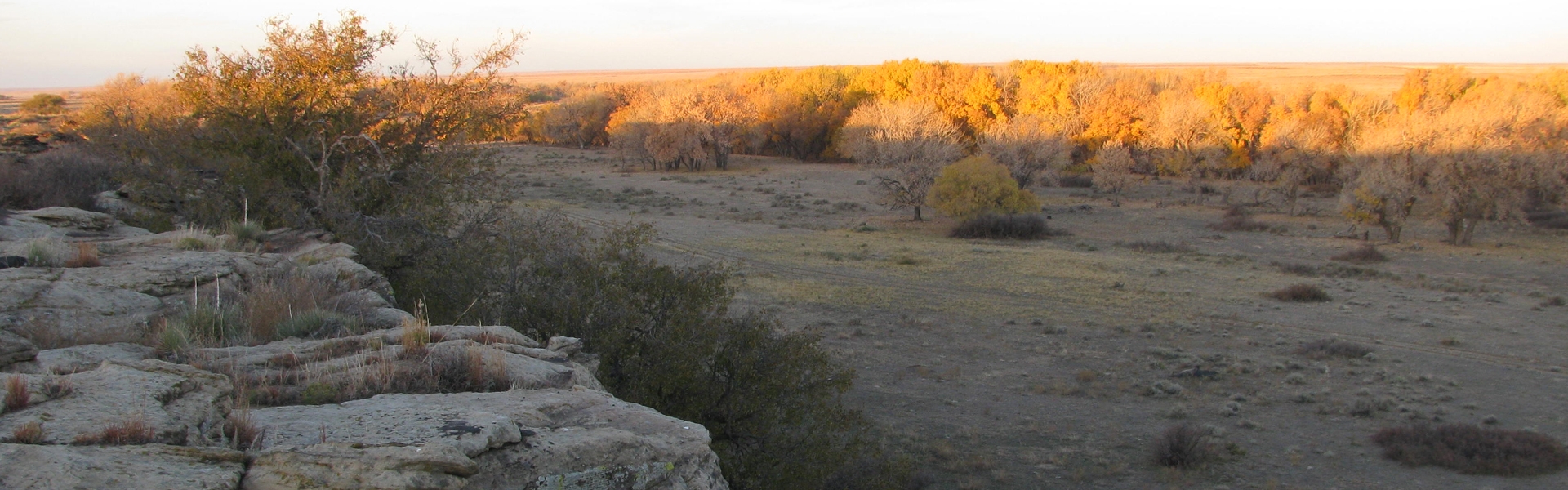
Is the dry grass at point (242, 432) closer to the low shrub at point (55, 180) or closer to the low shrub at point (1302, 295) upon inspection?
the low shrub at point (55, 180)

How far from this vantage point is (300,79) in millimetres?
11477

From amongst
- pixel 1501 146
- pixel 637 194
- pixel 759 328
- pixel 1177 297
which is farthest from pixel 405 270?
pixel 1501 146

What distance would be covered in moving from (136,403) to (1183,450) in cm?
953

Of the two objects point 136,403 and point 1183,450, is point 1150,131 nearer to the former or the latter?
point 1183,450

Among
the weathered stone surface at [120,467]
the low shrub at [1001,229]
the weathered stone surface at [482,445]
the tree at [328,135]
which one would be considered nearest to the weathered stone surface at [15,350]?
the weathered stone surface at [482,445]

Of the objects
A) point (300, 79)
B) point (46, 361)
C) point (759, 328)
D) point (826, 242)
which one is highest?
point (300, 79)

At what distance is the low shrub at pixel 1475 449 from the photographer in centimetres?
933

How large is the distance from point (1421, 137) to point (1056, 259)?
14419 mm

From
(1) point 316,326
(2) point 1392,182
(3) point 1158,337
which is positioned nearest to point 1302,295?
(3) point 1158,337

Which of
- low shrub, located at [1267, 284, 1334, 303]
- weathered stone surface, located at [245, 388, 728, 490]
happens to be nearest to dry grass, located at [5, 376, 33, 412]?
weathered stone surface, located at [245, 388, 728, 490]

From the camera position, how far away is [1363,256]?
24.3 meters

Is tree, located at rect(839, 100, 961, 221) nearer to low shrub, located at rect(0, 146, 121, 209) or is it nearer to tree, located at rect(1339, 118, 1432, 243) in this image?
tree, located at rect(1339, 118, 1432, 243)

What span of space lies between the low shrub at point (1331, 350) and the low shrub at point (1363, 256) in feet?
37.2

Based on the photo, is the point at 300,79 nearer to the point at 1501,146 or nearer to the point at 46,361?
the point at 46,361
